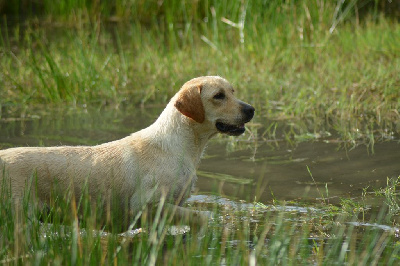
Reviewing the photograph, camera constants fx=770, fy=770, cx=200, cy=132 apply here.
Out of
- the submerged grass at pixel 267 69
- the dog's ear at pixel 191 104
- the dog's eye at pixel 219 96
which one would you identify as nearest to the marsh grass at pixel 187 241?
the dog's ear at pixel 191 104

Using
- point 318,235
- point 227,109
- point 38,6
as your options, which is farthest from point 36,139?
point 38,6

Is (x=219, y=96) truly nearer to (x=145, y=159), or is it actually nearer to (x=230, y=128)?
(x=230, y=128)

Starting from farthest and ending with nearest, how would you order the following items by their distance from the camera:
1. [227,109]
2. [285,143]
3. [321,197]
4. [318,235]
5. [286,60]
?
[286,60] → [285,143] → [321,197] → [227,109] → [318,235]

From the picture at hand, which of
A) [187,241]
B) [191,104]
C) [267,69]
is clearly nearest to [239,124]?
[191,104]

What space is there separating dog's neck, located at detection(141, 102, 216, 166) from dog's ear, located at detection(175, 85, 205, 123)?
0.23 feet

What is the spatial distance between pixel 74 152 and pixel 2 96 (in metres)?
5.34

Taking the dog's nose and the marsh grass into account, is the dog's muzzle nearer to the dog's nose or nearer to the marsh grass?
the dog's nose

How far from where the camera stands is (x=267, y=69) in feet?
37.1

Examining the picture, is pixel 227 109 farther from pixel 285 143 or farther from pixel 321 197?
pixel 285 143

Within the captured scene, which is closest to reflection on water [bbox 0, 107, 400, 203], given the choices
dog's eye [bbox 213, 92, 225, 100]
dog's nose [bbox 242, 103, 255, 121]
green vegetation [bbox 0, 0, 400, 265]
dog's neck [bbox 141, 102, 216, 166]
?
green vegetation [bbox 0, 0, 400, 265]

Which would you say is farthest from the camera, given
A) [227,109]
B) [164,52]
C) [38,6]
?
[38,6]

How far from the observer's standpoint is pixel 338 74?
1030 centimetres

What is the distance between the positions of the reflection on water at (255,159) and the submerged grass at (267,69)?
0.52m

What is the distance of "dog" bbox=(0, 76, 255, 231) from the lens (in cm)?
546
